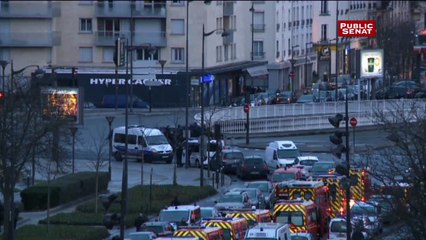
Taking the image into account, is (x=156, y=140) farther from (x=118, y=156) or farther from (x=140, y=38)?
(x=140, y=38)

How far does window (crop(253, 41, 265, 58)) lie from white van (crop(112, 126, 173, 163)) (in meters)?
42.0

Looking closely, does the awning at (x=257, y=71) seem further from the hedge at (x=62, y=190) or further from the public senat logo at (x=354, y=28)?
the hedge at (x=62, y=190)

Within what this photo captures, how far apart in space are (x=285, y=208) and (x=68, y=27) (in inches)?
2176

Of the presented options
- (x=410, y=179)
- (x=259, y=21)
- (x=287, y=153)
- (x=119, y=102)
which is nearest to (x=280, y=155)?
(x=287, y=153)

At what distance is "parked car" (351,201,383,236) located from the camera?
3507 centimetres

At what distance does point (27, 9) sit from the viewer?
305ft

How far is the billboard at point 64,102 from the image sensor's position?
55281mm

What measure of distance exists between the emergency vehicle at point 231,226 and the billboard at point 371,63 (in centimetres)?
5507

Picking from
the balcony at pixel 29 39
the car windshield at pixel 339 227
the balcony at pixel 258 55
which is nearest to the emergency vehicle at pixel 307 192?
the car windshield at pixel 339 227

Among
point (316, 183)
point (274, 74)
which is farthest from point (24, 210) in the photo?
point (274, 74)

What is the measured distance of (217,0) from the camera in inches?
3944

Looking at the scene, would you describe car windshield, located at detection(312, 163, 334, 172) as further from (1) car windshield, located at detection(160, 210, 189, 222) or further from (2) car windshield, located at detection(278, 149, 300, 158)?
(1) car windshield, located at detection(160, 210, 189, 222)

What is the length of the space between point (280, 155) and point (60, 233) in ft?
74.4

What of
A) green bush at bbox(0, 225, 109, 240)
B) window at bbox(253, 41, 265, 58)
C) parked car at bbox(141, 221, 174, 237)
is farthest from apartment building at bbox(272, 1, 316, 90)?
parked car at bbox(141, 221, 174, 237)
